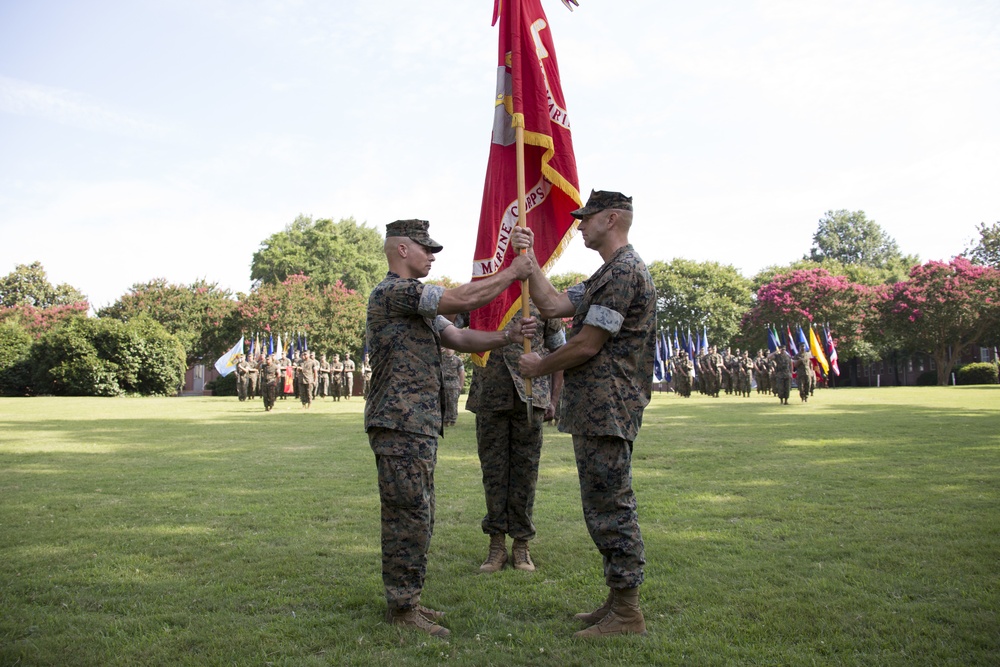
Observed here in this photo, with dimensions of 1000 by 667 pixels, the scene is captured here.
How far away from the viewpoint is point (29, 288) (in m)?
72.2

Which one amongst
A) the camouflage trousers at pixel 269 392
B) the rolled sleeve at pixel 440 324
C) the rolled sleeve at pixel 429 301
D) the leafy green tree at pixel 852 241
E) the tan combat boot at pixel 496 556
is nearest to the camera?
the rolled sleeve at pixel 429 301

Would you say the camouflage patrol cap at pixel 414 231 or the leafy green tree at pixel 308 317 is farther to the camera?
the leafy green tree at pixel 308 317

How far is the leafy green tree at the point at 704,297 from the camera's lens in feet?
195

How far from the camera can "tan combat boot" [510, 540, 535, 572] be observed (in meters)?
5.03

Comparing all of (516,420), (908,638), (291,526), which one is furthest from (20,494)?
(908,638)

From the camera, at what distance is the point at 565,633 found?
3820mm

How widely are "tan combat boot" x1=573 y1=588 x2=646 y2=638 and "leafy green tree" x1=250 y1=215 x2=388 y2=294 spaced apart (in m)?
60.9

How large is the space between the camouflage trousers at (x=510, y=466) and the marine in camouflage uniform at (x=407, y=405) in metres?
1.02

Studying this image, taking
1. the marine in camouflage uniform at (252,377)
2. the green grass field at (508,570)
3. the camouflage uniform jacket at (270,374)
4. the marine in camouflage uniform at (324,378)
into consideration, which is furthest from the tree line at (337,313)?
the green grass field at (508,570)

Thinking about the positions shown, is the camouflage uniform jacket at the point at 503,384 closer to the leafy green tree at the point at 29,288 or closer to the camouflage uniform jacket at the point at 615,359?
the camouflage uniform jacket at the point at 615,359

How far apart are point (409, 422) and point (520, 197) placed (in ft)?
5.92

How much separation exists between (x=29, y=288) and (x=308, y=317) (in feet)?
147

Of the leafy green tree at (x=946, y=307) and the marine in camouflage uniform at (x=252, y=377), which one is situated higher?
the leafy green tree at (x=946, y=307)

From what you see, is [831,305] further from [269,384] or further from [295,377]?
[269,384]
